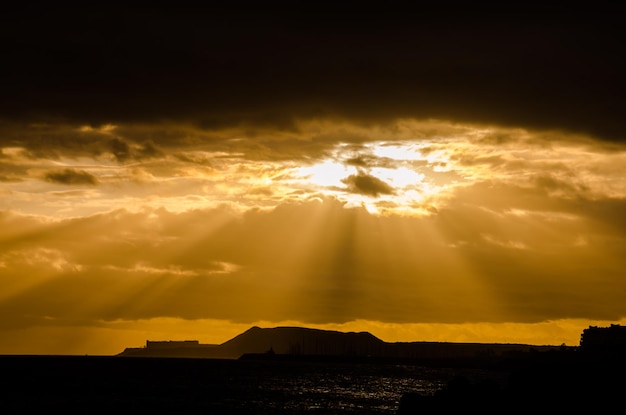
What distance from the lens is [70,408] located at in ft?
372

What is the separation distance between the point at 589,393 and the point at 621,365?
112 ft

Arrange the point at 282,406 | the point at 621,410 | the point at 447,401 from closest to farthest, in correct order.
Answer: the point at 621,410 → the point at 447,401 → the point at 282,406

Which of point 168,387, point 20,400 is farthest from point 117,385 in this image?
point 20,400

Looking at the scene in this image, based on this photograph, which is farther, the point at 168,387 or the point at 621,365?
the point at 168,387

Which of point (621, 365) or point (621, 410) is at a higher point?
point (621, 365)

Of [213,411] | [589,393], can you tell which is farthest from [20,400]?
[589,393]

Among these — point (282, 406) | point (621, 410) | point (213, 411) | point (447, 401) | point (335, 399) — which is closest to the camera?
point (621, 410)

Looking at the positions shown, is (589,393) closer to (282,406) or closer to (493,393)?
(493,393)

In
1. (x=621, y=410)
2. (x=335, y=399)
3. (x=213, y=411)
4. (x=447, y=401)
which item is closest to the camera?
(x=621, y=410)

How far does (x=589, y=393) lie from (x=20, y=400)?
8387cm

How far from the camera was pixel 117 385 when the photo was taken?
166 m

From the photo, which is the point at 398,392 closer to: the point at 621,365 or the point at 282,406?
the point at 282,406

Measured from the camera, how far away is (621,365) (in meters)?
113

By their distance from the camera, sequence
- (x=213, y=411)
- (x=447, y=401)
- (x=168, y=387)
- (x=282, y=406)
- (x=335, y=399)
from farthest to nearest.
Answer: (x=168, y=387)
(x=335, y=399)
(x=282, y=406)
(x=213, y=411)
(x=447, y=401)
